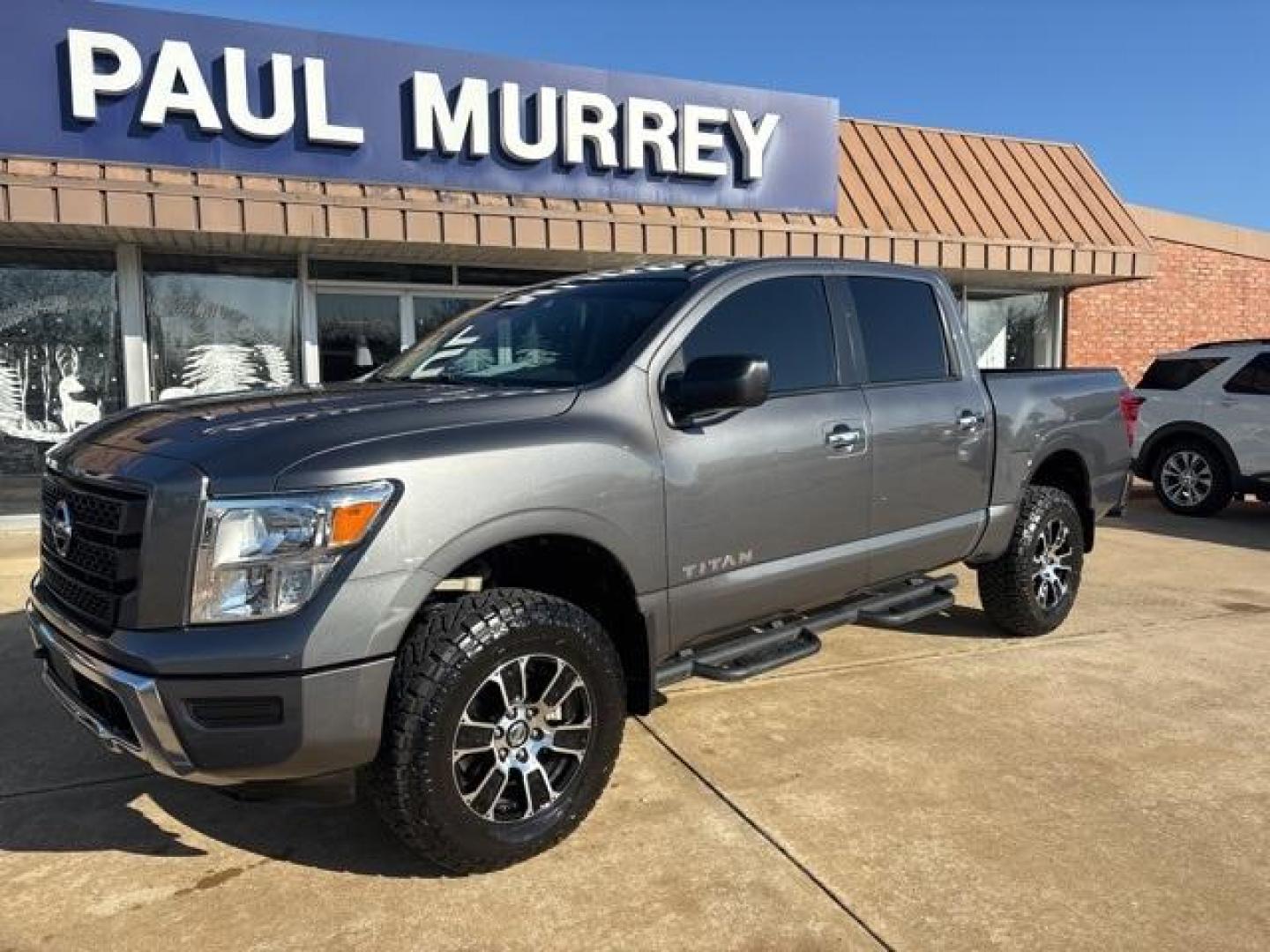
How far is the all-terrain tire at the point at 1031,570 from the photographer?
17.3 feet

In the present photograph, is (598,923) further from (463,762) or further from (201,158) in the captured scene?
(201,158)

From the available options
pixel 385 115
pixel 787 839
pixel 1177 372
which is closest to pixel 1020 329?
pixel 1177 372

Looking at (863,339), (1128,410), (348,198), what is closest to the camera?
(863,339)

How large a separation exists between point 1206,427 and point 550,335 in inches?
362

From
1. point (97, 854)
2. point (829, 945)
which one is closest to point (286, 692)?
point (97, 854)

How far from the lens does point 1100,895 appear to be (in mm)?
2854

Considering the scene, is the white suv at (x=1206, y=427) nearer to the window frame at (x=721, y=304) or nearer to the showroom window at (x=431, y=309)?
the window frame at (x=721, y=304)

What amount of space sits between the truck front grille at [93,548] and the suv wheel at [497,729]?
0.80 m

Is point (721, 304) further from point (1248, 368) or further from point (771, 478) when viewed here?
point (1248, 368)

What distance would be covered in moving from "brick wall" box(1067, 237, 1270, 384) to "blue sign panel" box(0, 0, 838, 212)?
18.5ft

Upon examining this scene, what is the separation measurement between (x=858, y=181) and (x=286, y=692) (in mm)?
10108

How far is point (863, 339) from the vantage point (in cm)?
444

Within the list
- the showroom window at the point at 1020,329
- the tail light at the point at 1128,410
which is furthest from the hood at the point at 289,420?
the showroom window at the point at 1020,329

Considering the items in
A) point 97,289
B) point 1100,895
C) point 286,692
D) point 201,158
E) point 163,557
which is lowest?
point 1100,895
